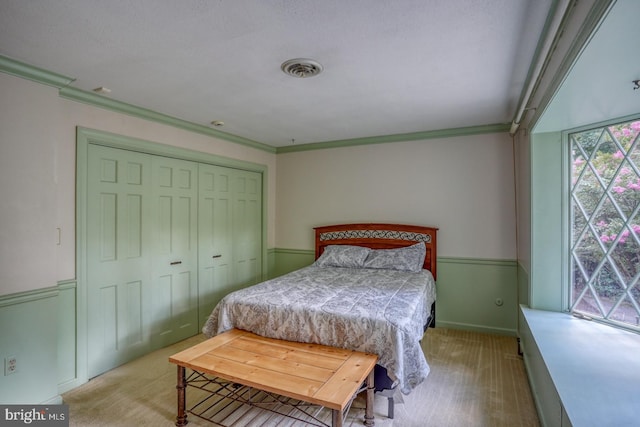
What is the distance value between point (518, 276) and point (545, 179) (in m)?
1.30

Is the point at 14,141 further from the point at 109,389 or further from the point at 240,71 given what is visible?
the point at 109,389

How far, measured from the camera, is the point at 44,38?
179 cm

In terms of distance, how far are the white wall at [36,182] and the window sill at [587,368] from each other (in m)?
3.06

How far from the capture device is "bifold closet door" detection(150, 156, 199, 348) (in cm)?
321

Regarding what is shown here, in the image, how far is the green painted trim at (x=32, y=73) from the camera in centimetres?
201

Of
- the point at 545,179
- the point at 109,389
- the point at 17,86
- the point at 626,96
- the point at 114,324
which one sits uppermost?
the point at 17,86

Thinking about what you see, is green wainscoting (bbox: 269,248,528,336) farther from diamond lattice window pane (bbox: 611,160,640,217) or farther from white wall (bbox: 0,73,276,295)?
white wall (bbox: 0,73,276,295)

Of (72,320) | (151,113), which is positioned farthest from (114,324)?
(151,113)

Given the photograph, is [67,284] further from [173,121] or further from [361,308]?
[361,308]

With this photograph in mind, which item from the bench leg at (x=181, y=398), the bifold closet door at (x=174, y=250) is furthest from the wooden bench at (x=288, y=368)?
the bifold closet door at (x=174, y=250)

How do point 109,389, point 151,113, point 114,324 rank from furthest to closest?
point 151,113
point 114,324
point 109,389

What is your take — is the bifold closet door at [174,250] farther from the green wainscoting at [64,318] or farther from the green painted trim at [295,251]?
the green painted trim at [295,251]

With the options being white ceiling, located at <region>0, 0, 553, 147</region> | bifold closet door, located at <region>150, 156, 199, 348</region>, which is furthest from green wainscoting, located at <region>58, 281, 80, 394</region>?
white ceiling, located at <region>0, 0, 553, 147</region>

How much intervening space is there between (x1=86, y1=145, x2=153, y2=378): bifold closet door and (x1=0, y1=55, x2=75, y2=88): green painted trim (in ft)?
1.85
